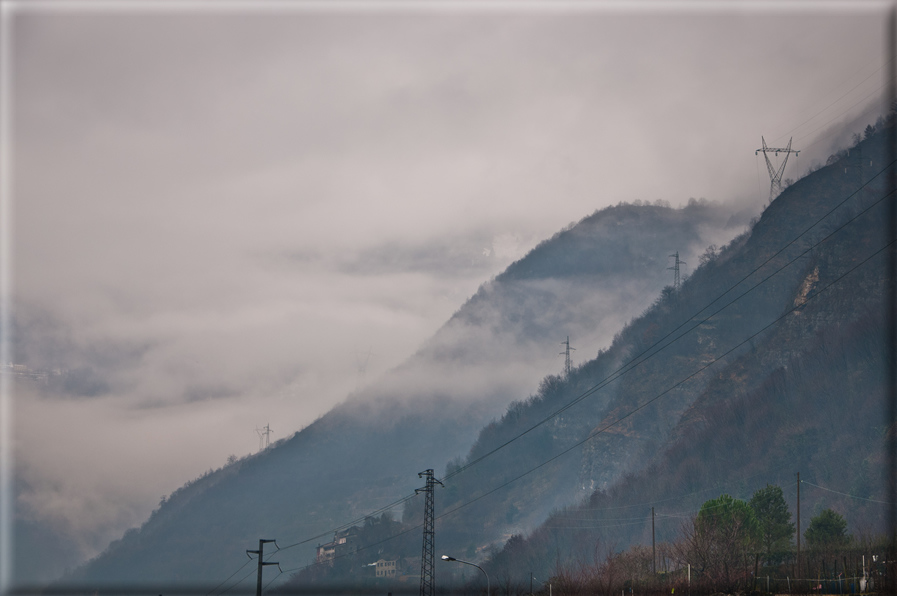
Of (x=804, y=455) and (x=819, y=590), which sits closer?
(x=819, y=590)

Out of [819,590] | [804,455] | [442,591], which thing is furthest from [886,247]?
[819,590]

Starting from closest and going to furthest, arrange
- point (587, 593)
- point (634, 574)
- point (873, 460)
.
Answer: point (587, 593)
point (634, 574)
point (873, 460)

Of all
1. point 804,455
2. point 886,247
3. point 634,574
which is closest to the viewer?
point 634,574

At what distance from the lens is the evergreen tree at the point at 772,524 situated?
334ft

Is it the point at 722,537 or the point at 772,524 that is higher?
the point at 772,524

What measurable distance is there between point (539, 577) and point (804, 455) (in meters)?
65.5

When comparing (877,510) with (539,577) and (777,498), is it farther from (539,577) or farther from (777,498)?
(539,577)

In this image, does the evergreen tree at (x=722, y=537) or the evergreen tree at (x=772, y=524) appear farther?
the evergreen tree at (x=772, y=524)

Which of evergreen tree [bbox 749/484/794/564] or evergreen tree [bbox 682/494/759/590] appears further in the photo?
evergreen tree [bbox 749/484/794/564]

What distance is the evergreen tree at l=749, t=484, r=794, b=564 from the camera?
101875mm

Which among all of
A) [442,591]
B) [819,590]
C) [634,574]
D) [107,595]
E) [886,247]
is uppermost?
[886,247]

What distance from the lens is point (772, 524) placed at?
10712 centimetres

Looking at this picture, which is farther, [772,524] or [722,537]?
[772,524]

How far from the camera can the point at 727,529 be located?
337 feet
